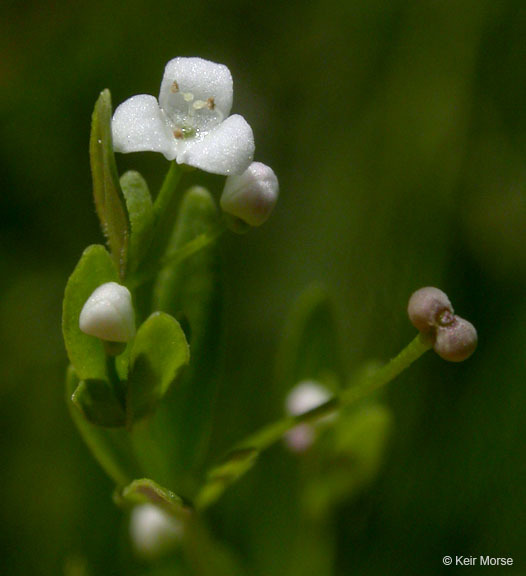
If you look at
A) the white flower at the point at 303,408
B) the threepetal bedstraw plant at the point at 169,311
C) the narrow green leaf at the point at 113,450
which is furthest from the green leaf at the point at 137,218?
the white flower at the point at 303,408

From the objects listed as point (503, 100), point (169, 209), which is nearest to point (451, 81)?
point (503, 100)

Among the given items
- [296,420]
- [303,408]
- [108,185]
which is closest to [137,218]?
[108,185]

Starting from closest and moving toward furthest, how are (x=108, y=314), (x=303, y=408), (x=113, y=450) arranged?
1. (x=108, y=314)
2. (x=113, y=450)
3. (x=303, y=408)

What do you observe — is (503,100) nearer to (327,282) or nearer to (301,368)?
Answer: (327,282)

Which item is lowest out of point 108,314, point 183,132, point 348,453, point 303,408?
point 348,453

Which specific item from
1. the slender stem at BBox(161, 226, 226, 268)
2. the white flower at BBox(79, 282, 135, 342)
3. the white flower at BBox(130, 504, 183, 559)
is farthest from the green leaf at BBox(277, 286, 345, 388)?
the white flower at BBox(79, 282, 135, 342)

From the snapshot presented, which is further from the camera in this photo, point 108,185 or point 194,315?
point 194,315

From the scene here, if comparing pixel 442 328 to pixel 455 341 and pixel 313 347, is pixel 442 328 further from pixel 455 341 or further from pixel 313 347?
pixel 313 347

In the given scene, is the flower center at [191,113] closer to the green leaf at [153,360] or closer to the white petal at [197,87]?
the white petal at [197,87]
